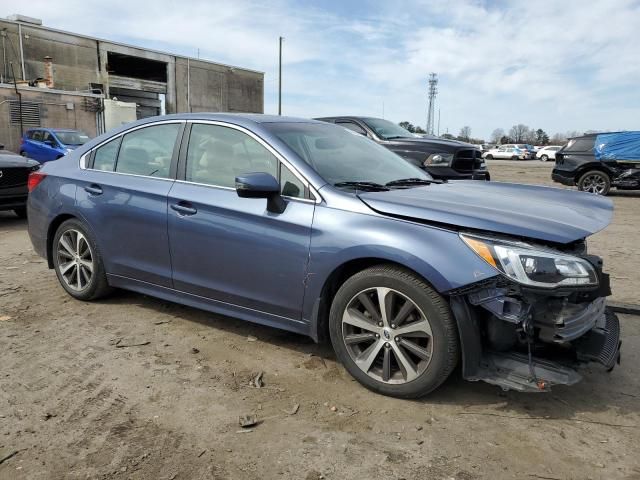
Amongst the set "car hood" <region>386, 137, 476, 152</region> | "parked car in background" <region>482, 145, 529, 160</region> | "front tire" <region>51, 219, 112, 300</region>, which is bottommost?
"parked car in background" <region>482, 145, 529, 160</region>

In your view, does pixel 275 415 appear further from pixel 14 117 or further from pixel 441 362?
pixel 14 117

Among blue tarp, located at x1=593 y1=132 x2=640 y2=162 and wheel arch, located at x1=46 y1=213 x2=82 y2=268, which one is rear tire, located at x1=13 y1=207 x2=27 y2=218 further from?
blue tarp, located at x1=593 y1=132 x2=640 y2=162

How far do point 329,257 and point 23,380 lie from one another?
2003mm

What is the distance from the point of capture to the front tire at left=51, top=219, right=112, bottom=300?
14.8 feet

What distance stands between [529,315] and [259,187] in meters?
1.66

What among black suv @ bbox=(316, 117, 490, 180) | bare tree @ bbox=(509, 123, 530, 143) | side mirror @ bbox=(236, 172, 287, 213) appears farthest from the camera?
bare tree @ bbox=(509, 123, 530, 143)

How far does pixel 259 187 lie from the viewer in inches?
127

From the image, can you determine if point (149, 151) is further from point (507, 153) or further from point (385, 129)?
point (507, 153)

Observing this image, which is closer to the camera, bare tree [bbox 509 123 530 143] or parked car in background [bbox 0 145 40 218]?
parked car in background [bbox 0 145 40 218]

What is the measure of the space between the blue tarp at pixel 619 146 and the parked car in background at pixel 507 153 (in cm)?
3948

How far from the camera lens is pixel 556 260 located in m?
2.73

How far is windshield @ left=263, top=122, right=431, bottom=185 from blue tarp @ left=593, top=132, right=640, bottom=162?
12292mm

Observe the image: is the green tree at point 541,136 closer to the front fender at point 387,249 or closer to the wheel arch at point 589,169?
the wheel arch at point 589,169

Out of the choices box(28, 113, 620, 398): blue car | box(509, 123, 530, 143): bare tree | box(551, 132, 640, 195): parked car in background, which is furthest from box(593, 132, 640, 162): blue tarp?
box(509, 123, 530, 143): bare tree
